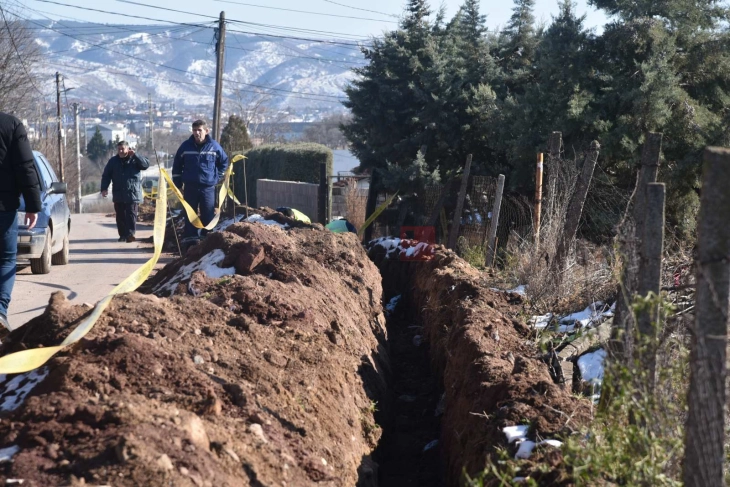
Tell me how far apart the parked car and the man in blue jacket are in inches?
63.3

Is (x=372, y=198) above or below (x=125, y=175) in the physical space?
below

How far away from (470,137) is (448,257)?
10384 millimetres

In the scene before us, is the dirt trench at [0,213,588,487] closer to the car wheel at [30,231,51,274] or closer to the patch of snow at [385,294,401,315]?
the patch of snow at [385,294,401,315]

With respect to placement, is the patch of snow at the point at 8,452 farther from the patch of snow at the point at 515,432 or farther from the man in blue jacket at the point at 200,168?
the man in blue jacket at the point at 200,168

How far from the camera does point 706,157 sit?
9.93 feet

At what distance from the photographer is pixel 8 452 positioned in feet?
11.0

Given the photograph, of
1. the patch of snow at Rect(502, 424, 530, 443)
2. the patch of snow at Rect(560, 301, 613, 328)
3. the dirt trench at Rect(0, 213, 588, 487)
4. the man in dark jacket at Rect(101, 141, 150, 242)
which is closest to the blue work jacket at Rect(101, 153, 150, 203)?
the man in dark jacket at Rect(101, 141, 150, 242)

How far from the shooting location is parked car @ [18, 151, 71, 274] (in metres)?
11.5

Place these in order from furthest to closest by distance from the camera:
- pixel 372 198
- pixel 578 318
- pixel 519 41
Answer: pixel 519 41 < pixel 372 198 < pixel 578 318

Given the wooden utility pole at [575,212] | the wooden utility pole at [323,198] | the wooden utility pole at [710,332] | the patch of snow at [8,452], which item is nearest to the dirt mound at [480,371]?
the wooden utility pole at [575,212]

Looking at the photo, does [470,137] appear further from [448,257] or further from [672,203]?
[448,257]

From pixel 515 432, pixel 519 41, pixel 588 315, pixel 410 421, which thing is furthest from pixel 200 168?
pixel 519 41

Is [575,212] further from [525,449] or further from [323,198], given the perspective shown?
[323,198]

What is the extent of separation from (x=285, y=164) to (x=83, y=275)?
16087 millimetres
